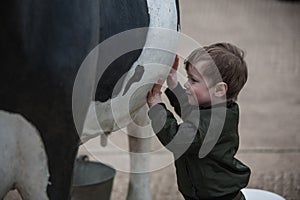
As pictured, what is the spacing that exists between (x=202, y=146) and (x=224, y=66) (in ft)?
0.73

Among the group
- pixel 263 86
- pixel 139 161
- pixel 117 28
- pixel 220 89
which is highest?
pixel 117 28

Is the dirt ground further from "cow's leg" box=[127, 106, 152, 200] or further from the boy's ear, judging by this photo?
the boy's ear

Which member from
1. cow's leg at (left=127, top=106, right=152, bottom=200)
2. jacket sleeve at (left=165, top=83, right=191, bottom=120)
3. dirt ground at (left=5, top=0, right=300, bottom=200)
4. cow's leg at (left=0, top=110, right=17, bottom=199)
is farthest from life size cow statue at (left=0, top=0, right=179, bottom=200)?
cow's leg at (left=127, top=106, right=152, bottom=200)

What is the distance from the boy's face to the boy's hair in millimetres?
16

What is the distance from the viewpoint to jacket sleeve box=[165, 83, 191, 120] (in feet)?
6.45

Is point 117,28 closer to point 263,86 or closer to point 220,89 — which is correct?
point 220,89

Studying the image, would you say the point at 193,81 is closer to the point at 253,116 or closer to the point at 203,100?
the point at 203,100

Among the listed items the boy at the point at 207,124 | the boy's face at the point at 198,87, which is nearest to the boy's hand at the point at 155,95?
the boy at the point at 207,124

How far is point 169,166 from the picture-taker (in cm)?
357

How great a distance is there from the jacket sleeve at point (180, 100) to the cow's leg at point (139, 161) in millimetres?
509

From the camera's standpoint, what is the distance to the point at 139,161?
2.74 metres

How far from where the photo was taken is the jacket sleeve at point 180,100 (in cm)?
197

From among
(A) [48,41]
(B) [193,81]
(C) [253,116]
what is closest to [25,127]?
(A) [48,41]

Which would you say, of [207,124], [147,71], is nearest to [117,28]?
[147,71]
